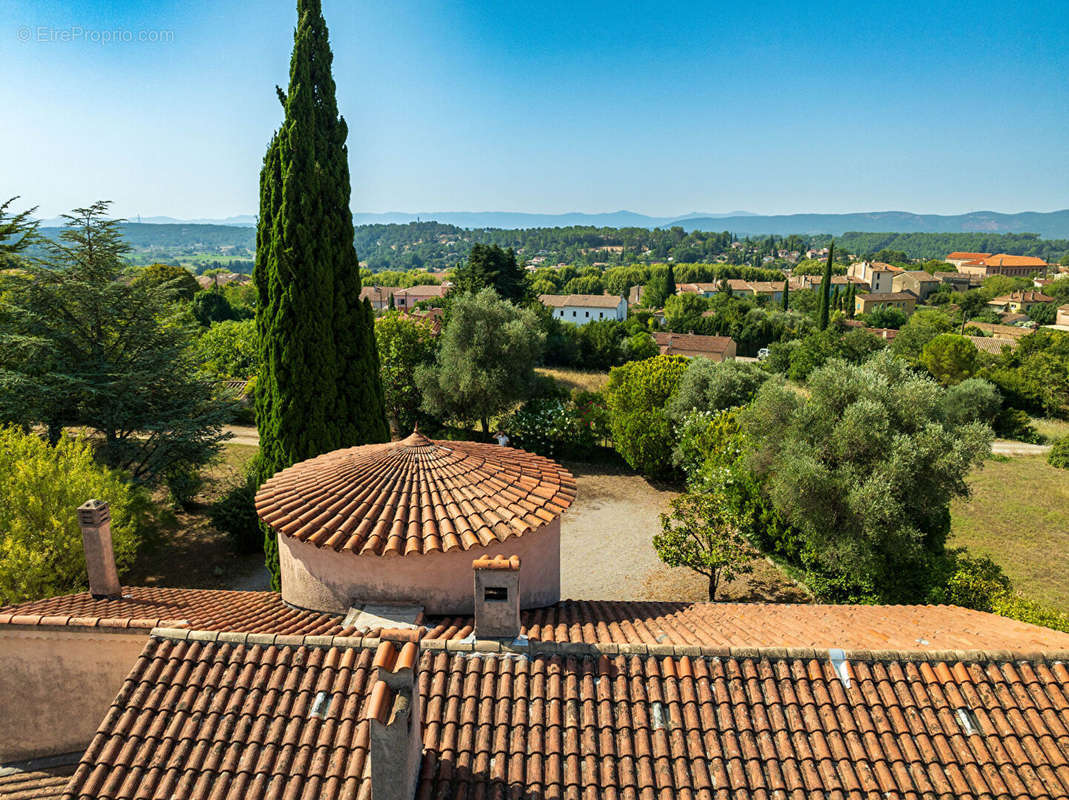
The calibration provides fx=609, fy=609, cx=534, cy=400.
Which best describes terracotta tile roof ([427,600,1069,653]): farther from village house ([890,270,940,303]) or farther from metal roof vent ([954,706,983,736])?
village house ([890,270,940,303])

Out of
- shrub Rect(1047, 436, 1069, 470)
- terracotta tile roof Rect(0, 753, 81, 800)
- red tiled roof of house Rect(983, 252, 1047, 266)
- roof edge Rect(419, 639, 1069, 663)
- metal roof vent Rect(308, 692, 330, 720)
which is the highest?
red tiled roof of house Rect(983, 252, 1047, 266)

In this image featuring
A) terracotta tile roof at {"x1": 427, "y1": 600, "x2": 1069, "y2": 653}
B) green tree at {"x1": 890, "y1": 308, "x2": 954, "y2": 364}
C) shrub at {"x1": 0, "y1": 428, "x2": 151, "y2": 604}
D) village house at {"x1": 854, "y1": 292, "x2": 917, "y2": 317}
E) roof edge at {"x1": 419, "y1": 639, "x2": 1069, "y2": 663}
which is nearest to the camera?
roof edge at {"x1": 419, "y1": 639, "x2": 1069, "y2": 663}

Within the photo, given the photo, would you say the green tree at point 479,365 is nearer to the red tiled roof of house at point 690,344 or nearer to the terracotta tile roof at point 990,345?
the red tiled roof of house at point 690,344

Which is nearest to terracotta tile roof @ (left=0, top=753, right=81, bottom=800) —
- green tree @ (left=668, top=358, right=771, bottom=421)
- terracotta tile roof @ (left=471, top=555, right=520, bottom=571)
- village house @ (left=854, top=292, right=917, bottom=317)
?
terracotta tile roof @ (left=471, top=555, right=520, bottom=571)

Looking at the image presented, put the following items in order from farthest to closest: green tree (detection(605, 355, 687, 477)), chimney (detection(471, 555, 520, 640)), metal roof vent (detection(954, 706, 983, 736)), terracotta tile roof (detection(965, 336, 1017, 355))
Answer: terracotta tile roof (detection(965, 336, 1017, 355)), green tree (detection(605, 355, 687, 477)), chimney (detection(471, 555, 520, 640)), metal roof vent (detection(954, 706, 983, 736))

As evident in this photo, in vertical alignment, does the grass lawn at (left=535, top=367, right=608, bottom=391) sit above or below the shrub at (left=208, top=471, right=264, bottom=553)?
below

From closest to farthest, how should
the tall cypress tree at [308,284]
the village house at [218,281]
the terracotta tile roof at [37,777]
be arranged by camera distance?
the terracotta tile roof at [37,777] → the tall cypress tree at [308,284] → the village house at [218,281]

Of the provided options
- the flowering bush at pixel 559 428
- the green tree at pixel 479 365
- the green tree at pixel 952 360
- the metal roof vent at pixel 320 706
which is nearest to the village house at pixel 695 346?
the green tree at pixel 952 360

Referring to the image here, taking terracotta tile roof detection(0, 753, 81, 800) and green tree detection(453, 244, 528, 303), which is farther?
green tree detection(453, 244, 528, 303)
